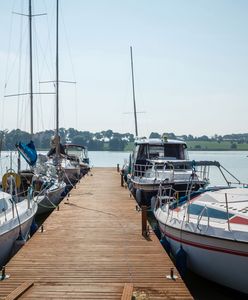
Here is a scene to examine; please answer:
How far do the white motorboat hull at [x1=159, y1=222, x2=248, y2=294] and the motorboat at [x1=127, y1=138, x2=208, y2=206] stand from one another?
614 centimetres

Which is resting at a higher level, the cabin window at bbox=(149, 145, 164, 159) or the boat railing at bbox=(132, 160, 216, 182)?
the cabin window at bbox=(149, 145, 164, 159)

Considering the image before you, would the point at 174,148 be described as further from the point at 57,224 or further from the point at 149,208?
the point at 57,224

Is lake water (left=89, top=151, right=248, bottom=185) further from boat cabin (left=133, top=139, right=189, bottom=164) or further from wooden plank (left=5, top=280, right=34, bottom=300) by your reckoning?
wooden plank (left=5, top=280, right=34, bottom=300)

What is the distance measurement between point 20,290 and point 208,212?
513cm

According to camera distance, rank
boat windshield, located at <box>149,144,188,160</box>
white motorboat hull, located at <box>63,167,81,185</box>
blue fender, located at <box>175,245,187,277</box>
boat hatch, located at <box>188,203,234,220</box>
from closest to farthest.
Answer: boat hatch, located at <box>188,203,234,220</box>, blue fender, located at <box>175,245,187,277</box>, boat windshield, located at <box>149,144,188,160</box>, white motorboat hull, located at <box>63,167,81,185</box>

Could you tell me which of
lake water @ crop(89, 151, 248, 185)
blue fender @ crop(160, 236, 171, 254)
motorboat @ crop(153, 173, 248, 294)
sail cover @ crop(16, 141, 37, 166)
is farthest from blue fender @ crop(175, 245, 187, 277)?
lake water @ crop(89, 151, 248, 185)

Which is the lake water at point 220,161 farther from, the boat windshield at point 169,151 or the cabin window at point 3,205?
the cabin window at point 3,205

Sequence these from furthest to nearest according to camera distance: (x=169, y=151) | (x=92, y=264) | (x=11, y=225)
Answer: (x=169, y=151) < (x=11, y=225) < (x=92, y=264)

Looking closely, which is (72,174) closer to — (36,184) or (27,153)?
(36,184)

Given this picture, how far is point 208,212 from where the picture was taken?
1011cm

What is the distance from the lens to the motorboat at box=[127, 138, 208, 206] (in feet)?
62.1

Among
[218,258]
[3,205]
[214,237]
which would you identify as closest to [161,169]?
[3,205]

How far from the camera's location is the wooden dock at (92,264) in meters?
7.44

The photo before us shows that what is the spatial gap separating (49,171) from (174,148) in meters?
7.79
